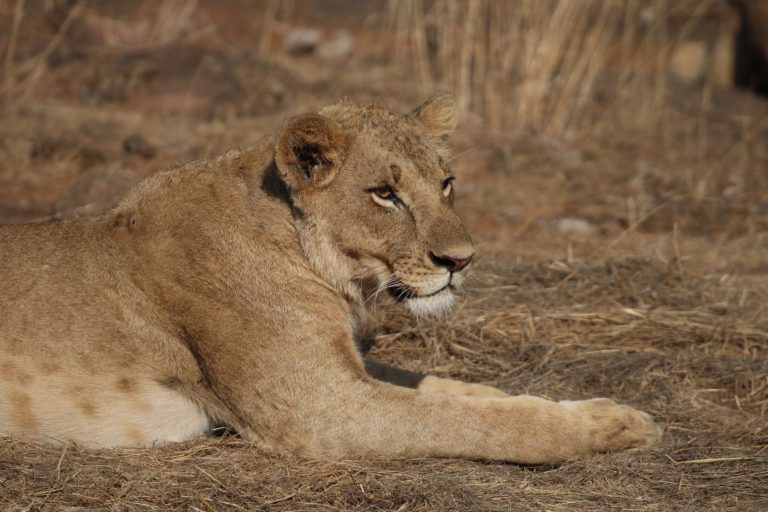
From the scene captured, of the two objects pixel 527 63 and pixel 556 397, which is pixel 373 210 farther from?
pixel 527 63

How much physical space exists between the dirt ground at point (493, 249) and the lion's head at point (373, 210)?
90cm

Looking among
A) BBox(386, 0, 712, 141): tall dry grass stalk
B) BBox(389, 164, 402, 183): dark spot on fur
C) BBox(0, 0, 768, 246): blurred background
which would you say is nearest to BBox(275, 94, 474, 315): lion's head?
BBox(389, 164, 402, 183): dark spot on fur

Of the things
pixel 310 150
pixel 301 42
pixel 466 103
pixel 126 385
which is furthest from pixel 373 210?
pixel 301 42

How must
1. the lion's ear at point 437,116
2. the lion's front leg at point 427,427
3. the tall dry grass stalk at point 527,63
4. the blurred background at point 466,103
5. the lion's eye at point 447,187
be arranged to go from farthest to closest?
the tall dry grass stalk at point 527,63 → the blurred background at point 466,103 → the lion's ear at point 437,116 → the lion's eye at point 447,187 → the lion's front leg at point 427,427

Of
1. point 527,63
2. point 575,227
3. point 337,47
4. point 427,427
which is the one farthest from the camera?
point 337,47

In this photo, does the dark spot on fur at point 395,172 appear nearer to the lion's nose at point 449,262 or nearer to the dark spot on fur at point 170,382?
the lion's nose at point 449,262

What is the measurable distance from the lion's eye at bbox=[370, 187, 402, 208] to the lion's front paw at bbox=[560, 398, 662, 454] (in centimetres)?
129

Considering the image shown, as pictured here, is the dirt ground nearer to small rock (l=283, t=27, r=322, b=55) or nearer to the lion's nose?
small rock (l=283, t=27, r=322, b=55)

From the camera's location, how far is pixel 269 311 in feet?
16.6

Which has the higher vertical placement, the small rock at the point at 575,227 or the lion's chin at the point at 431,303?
the lion's chin at the point at 431,303

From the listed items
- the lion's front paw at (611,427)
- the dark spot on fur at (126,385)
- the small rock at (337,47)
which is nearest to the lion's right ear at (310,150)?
the dark spot on fur at (126,385)

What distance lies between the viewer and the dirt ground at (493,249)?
4.71m

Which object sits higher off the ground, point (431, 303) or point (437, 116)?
point (437, 116)

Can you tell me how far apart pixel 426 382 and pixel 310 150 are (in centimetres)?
163
